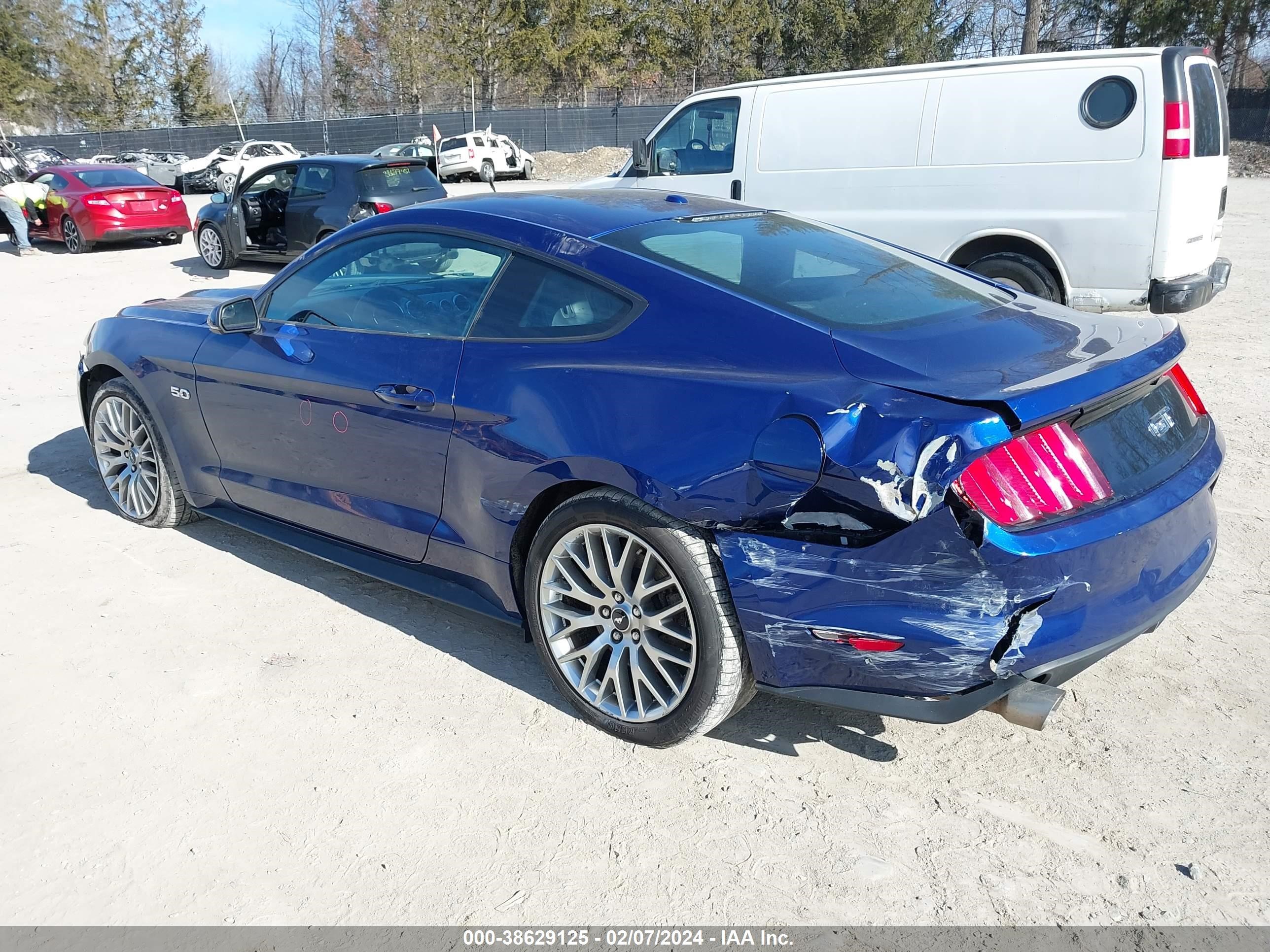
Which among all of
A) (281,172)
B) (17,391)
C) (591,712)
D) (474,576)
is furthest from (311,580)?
(281,172)

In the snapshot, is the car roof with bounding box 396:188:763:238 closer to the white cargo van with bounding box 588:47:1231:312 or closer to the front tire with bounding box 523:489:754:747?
the front tire with bounding box 523:489:754:747

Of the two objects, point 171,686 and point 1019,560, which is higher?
point 1019,560

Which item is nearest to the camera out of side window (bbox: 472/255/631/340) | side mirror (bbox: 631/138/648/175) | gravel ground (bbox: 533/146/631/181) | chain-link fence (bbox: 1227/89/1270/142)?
side window (bbox: 472/255/631/340)

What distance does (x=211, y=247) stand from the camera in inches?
552

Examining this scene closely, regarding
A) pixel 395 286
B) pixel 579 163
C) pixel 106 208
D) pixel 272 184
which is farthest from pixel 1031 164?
pixel 579 163

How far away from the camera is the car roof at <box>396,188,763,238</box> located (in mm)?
3338

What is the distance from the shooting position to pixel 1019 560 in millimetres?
2352

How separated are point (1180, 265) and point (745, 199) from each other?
3.57 meters

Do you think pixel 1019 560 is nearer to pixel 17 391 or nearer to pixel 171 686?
pixel 171 686

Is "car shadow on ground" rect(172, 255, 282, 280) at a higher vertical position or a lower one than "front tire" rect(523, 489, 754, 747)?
lower

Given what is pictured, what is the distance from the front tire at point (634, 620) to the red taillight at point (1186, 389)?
1534 mm

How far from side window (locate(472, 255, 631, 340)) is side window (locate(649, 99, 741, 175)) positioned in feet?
20.4

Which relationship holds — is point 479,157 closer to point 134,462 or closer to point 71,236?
point 71,236

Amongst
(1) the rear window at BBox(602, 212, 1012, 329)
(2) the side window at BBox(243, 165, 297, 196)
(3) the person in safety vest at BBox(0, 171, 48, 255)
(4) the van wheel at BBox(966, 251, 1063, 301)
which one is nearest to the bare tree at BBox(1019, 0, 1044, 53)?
(2) the side window at BBox(243, 165, 297, 196)
